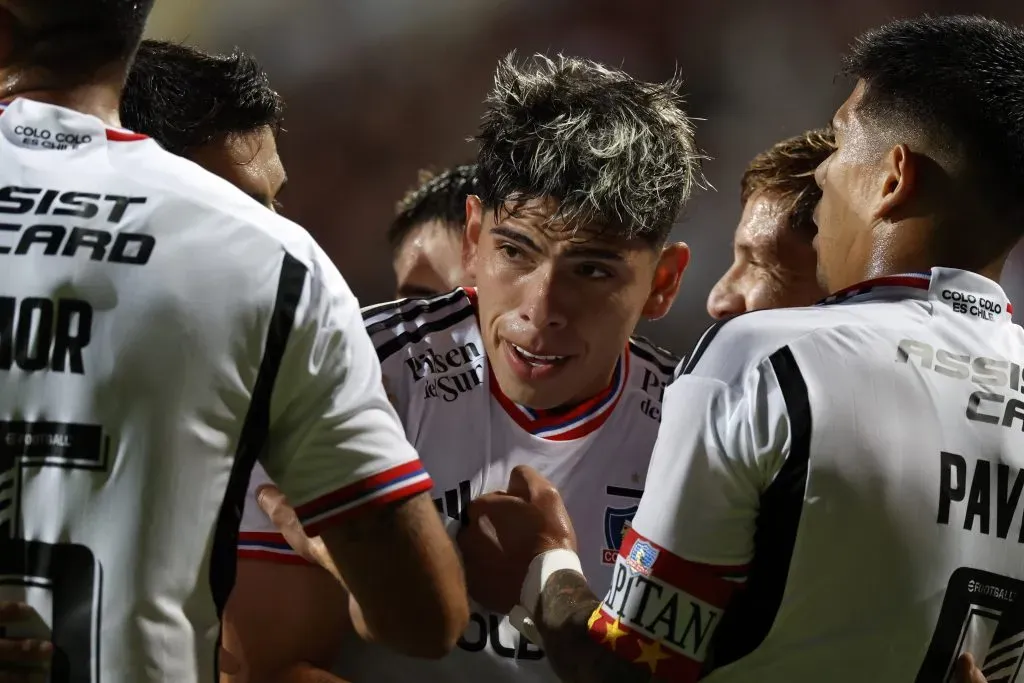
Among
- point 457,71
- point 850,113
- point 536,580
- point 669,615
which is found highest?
point 457,71

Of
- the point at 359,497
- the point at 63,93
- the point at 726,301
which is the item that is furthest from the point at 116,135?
the point at 726,301

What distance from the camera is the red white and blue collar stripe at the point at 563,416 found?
2443mm

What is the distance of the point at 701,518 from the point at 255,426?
67 cm

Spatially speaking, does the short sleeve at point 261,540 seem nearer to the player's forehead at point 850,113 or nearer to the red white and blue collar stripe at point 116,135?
the red white and blue collar stripe at point 116,135

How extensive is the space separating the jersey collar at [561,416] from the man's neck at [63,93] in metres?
1.12

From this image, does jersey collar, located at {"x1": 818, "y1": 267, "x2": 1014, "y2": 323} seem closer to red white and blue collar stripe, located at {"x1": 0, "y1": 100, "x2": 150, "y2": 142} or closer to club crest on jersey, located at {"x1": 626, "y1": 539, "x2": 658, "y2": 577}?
club crest on jersey, located at {"x1": 626, "y1": 539, "x2": 658, "y2": 577}

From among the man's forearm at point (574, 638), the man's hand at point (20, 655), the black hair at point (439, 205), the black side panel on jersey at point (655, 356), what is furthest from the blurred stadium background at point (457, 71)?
the man's hand at point (20, 655)

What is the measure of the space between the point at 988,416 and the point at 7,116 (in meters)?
1.48

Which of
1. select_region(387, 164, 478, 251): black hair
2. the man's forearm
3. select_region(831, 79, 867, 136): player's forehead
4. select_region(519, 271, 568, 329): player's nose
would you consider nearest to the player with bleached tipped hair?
select_region(519, 271, 568, 329): player's nose

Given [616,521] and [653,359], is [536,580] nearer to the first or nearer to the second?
[616,521]

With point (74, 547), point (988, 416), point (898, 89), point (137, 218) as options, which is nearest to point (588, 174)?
point (898, 89)

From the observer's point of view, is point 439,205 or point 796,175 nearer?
point 796,175

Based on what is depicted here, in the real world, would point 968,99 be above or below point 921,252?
Answer: above

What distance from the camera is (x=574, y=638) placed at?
1855 mm
